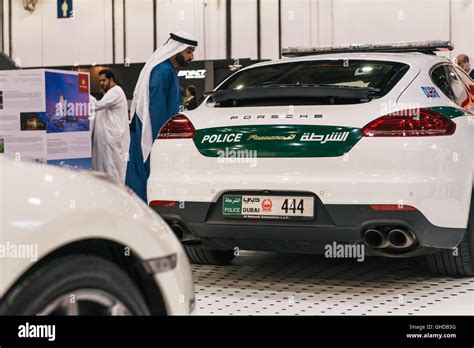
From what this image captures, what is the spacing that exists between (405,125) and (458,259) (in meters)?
0.97

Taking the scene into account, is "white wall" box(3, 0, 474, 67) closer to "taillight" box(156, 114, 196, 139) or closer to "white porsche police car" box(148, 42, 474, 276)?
"white porsche police car" box(148, 42, 474, 276)

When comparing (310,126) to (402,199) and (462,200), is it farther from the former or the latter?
(462,200)

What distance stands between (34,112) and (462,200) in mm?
3511

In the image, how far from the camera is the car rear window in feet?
13.5

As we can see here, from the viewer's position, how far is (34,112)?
596 centimetres

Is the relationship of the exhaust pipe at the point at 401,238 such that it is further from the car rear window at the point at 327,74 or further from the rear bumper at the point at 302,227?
the car rear window at the point at 327,74

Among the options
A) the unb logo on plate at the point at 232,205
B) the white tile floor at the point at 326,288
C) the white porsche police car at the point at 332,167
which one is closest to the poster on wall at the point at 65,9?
the white tile floor at the point at 326,288

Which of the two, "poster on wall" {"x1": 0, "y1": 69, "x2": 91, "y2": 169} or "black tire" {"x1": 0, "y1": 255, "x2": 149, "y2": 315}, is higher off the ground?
"poster on wall" {"x1": 0, "y1": 69, "x2": 91, "y2": 169}

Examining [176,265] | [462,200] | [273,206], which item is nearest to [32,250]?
[176,265]

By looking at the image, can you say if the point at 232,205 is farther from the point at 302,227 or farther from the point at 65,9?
the point at 65,9

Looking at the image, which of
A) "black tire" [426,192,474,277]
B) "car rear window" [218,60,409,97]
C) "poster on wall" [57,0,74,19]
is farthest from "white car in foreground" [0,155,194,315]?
"poster on wall" [57,0,74,19]

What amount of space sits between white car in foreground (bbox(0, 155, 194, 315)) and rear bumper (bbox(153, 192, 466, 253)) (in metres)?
1.61

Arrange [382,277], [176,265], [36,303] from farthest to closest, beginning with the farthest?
1. [382,277]
2. [176,265]
3. [36,303]

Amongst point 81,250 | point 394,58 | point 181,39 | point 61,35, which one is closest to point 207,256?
point 394,58
